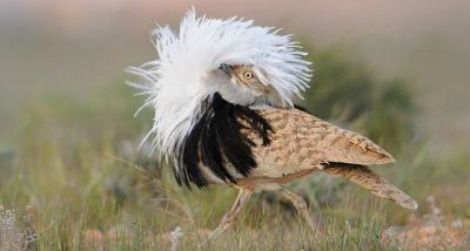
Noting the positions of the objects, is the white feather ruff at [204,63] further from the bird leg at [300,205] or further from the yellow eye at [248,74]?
the bird leg at [300,205]

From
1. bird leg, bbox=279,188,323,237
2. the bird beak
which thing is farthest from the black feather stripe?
bird leg, bbox=279,188,323,237

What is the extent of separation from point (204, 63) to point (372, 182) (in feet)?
3.00

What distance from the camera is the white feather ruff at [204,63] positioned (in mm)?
6523

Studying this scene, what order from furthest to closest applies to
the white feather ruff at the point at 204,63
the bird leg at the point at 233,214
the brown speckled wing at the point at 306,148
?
1. the bird leg at the point at 233,214
2. the white feather ruff at the point at 204,63
3. the brown speckled wing at the point at 306,148

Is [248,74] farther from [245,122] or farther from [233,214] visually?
[233,214]

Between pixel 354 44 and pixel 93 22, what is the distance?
19525mm

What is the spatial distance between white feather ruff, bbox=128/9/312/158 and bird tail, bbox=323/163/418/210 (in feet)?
1.21

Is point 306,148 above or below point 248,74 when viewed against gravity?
below

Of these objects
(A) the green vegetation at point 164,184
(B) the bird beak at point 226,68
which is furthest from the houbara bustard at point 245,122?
(A) the green vegetation at point 164,184

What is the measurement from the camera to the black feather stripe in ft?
21.2

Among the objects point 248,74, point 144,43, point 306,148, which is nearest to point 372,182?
point 306,148

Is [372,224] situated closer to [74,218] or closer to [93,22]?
[74,218]

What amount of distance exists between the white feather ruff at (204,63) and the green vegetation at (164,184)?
20.5 inches

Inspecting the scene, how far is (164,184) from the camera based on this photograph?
7996mm
